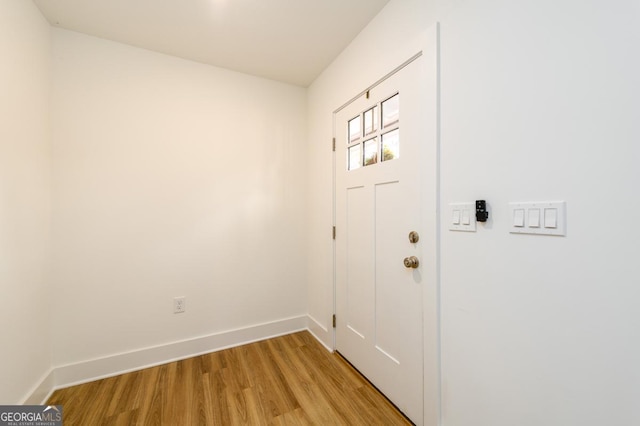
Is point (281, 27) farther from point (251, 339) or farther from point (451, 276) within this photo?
point (251, 339)

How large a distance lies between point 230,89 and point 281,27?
77 centimetres

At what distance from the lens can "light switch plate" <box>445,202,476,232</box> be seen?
44.4 inches

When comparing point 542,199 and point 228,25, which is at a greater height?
point 228,25

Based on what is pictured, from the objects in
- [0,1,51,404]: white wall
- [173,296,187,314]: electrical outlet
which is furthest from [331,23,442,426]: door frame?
[0,1,51,404]: white wall

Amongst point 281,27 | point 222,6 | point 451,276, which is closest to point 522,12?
point 451,276

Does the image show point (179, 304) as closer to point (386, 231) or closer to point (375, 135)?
point (386, 231)

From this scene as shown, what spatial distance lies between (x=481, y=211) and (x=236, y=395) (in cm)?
182

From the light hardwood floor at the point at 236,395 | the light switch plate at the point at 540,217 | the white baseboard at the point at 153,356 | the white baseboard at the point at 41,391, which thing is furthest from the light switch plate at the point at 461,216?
the white baseboard at the point at 41,391

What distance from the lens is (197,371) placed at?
1.93 metres

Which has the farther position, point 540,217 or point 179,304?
point 179,304

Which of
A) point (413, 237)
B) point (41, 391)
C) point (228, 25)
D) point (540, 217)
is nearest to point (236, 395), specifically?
point (41, 391)

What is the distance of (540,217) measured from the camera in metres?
0.90

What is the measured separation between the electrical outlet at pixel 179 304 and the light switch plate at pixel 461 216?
2.10m

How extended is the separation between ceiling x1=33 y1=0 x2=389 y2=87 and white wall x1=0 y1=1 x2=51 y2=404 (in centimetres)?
35
